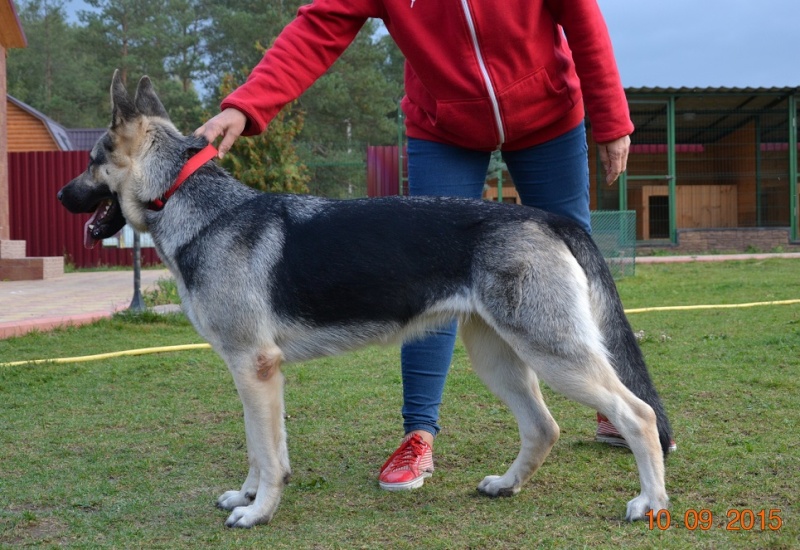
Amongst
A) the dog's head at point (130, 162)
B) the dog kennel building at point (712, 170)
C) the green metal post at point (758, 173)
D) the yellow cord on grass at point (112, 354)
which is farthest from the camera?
the green metal post at point (758, 173)

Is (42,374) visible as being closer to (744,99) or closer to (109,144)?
(109,144)

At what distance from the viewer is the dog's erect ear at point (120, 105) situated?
3.45m

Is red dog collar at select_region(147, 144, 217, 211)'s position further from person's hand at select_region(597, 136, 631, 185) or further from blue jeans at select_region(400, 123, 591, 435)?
person's hand at select_region(597, 136, 631, 185)

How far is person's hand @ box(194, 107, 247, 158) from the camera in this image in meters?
3.55

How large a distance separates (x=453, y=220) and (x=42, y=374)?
4.19 m

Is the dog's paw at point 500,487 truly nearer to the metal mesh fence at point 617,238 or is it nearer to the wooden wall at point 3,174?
the metal mesh fence at point 617,238

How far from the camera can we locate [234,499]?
340cm

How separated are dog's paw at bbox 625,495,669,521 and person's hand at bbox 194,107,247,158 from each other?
2.30 m

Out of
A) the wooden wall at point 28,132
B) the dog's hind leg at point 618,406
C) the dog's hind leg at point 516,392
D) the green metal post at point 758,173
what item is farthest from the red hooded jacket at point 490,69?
the wooden wall at point 28,132

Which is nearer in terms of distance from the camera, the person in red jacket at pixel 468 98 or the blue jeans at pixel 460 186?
the person in red jacket at pixel 468 98

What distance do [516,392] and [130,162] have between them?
2.06 m

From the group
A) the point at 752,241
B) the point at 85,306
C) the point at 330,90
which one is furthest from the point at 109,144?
the point at 330,90

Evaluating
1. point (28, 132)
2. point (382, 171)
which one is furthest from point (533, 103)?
point (28, 132)

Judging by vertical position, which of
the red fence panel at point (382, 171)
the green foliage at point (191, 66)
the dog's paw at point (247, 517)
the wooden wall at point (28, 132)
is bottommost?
the dog's paw at point (247, 517)
